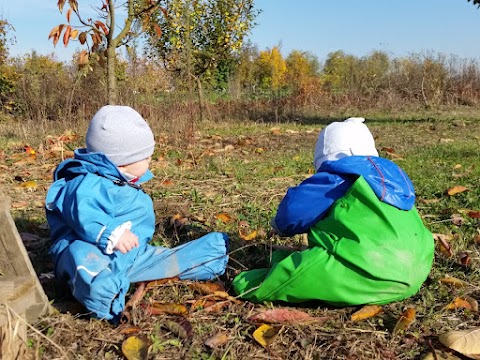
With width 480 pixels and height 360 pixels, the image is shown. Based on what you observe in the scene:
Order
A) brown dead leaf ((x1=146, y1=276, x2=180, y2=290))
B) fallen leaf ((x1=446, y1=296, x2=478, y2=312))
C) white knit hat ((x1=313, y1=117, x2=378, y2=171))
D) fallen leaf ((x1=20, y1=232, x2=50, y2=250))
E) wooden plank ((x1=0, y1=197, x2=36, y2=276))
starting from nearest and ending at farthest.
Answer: wooden plank ((x1=0, y1=197, x2=36, y2=276))
fallen leaf ((x1=446, y1=296, x2=478, y2=312))
white knit hat ((x1=313, y1=117, x2=378, y2=171))
brown dead leaf ((x1=146, y1=276, x2=180, y2=290))
fallen leaf ((x1=20, y1=232, x2=50, y2=250))

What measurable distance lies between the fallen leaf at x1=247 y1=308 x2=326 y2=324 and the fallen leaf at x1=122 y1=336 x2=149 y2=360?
0.47m

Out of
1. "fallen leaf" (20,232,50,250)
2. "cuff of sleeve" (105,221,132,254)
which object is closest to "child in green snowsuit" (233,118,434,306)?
"cuff of sleeve" (105,221,132,254)

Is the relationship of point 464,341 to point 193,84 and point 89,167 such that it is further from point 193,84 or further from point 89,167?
point 193,84

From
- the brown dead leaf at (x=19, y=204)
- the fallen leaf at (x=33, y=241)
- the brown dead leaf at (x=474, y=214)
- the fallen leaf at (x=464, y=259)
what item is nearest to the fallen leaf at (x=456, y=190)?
the brown dead leaf at (x=474, y=214)

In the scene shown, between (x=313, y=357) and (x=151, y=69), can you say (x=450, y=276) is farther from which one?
(x=151, y=69)

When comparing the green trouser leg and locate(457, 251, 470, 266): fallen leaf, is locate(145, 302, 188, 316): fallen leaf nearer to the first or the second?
the green trouser leg

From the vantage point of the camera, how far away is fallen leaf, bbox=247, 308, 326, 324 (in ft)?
7.07

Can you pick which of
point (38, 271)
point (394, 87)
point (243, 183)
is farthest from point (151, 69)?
point (394, 87)

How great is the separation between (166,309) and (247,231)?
114 centimetres

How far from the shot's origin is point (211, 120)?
1182cm

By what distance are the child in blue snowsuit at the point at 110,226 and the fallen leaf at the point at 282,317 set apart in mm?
486

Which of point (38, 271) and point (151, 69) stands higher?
point (151, 69)

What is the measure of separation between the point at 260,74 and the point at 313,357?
39874 millimetres

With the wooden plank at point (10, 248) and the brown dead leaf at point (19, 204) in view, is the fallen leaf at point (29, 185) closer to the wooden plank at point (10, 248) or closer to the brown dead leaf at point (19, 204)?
the brown dead leaf at point (19, 204)
